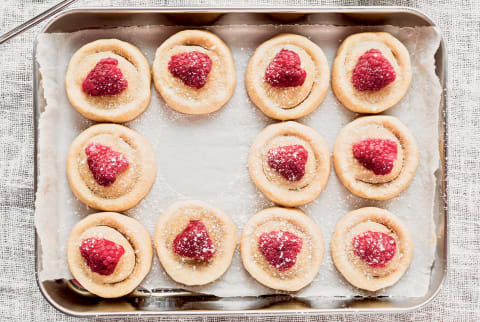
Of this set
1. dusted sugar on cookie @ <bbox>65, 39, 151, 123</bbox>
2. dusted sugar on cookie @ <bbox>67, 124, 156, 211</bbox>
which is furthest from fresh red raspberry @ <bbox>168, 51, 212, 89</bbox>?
dusted sugar on cookie @ <bbox>67, 124, 156, 211</bbox>

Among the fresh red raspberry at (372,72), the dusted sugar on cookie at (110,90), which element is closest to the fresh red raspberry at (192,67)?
the dusted sugar on cookie at (110,90)

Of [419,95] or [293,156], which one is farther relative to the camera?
[419,95]

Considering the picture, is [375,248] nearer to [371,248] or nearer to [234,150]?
[371,248]

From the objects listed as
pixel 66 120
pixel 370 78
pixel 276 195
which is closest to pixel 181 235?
pixel 276 195

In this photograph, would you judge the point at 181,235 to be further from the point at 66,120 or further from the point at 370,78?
the point at 370,78

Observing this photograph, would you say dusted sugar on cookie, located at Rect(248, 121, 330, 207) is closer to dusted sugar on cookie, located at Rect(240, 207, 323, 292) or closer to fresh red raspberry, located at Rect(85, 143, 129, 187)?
dusted sugar on cookie, located at Rect(240, 207, 323, 292)
